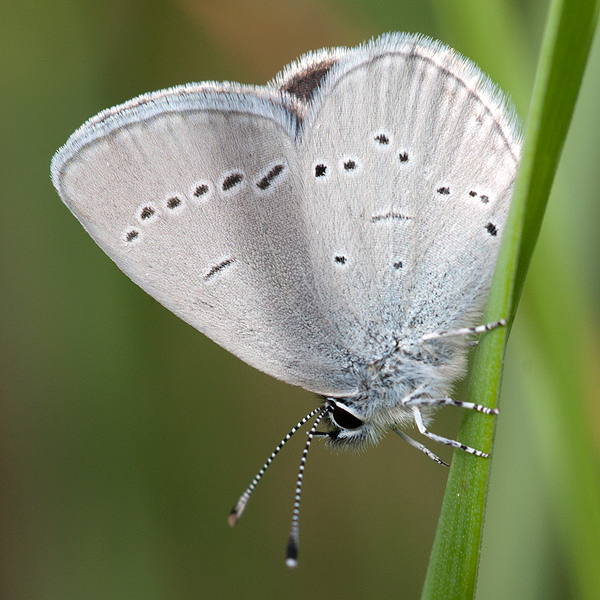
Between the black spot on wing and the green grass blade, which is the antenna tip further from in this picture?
the black spot on wing

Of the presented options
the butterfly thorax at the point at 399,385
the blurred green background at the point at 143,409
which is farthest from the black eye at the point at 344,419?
the blurred green background at the point at 143,409

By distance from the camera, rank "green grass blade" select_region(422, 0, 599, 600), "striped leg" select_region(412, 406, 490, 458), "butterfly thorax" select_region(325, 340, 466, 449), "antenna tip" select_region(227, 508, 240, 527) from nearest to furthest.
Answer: "green grass blade" select_region(422, 0, 599, 600), "striped leg" select_region(412, 406, 490, 458), "antenna tip" select_region(227, 508, 240, 527), "butterfly thorax" select_region(325, 340, 466, 449)

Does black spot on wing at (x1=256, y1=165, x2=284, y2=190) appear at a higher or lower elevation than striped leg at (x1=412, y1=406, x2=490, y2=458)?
higher

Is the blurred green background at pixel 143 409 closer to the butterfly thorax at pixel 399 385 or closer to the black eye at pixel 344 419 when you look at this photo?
the butterfly thorax at pixel 399 385

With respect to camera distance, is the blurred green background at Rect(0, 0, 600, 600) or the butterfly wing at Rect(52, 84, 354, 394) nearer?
the butterfly wing at Rect(52, 84, 354, 394)

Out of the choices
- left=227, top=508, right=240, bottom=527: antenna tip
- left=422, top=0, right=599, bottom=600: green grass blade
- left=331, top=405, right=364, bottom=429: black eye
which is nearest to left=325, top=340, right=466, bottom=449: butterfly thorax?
left=331, top=405, right=364, bottom=429: black eye

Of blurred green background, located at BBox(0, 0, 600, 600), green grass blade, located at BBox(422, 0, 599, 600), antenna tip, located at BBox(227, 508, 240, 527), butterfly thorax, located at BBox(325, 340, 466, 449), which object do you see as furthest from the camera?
blurred green background, located at BBox(0, 0, 600, 600)

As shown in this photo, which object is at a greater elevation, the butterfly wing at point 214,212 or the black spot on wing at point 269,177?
the black spot on wing at point 269,177
